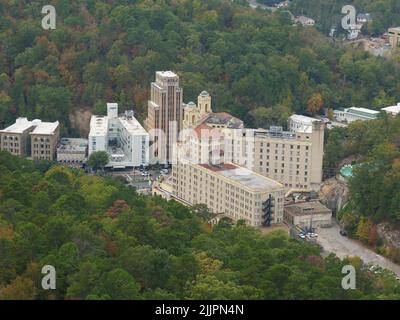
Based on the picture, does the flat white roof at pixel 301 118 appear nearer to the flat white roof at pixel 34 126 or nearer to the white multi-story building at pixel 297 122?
the white multi-story building at pixel 297 122

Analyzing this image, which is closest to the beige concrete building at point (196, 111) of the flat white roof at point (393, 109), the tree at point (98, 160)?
the tree at point (98, 160)

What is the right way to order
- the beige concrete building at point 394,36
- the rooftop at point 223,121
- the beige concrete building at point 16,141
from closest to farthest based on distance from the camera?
the rooftop at point 223,121
the beige concrete building at point 16,141
the beige concrete building at point 394,36

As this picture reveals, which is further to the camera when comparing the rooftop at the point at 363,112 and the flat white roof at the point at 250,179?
the rooftop at the point at 363,112

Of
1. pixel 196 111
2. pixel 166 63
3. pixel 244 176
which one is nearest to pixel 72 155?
pixel 196 111

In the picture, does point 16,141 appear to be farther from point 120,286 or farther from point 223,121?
point 120,286

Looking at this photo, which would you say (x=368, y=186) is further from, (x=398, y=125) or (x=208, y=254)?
(x=208, y=254)

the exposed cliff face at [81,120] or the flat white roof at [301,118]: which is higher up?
the flat white roof at [301,118]
